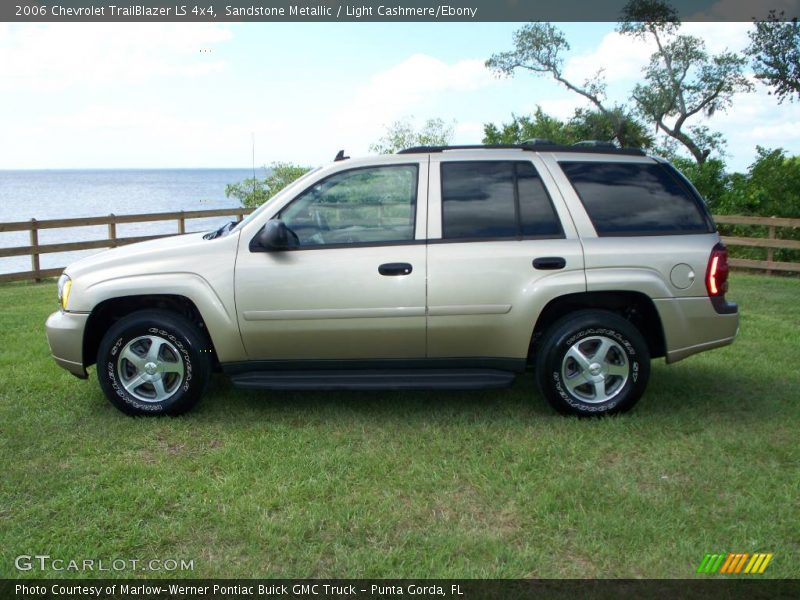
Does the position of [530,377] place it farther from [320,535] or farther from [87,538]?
[87,538]

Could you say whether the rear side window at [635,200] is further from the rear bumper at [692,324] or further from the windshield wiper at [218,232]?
the windshield wiper at [218,232]

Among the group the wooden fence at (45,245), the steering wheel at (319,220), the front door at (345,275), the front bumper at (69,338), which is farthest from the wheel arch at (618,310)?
the wooden fence at (45,245)

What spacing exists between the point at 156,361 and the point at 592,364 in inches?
123

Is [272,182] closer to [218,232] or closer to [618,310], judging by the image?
[218,232]

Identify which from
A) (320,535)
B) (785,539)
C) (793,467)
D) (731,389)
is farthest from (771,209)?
(320,535)

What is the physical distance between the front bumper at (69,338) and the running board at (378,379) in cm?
120

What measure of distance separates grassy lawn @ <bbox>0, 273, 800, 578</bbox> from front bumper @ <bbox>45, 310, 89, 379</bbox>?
387mm

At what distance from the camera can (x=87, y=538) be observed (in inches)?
157

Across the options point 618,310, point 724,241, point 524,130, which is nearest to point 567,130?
point 524,130

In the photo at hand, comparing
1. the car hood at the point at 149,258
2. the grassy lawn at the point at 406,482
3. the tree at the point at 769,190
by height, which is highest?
the tree at the point at 769,190

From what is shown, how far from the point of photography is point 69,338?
5.91 metres

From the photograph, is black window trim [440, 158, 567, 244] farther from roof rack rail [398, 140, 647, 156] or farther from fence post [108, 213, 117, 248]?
fence post [108, 213, 117, 248]

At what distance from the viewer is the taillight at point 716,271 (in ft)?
18.6

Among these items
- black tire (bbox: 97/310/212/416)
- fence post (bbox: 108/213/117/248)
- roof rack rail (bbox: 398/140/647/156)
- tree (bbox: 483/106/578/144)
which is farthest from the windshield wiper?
tree (bbox: 483/106/578/144)
